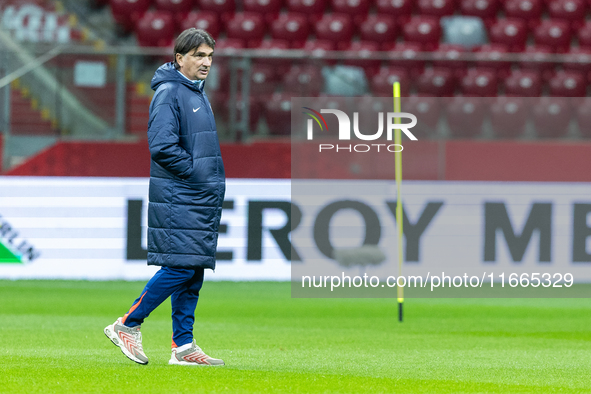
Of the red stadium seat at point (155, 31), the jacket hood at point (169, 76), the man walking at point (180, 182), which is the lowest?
the man walking at point (180, 182)

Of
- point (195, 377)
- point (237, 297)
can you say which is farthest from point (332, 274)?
point (195, 377)

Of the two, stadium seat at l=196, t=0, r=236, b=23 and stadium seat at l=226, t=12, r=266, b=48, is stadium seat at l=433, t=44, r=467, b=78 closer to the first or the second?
stadium seat at l=226, t=12, r=266, b=48

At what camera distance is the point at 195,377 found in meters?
4.20

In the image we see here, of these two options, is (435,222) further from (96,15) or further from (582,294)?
(96,15)

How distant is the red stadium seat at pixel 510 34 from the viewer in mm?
13398

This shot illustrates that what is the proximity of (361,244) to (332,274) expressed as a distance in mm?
456

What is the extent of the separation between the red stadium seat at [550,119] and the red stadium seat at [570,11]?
429 centimetres

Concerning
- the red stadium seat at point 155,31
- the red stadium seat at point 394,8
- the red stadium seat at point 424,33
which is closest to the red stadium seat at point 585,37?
the red stadium seat at point 424,33

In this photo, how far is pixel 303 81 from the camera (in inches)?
400

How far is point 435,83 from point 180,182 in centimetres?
642

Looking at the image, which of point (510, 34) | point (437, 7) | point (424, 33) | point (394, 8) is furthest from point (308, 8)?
point (510, 34)

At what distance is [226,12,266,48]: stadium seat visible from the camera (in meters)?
13.2

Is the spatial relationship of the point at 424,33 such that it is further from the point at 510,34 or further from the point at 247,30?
the point at 247,30

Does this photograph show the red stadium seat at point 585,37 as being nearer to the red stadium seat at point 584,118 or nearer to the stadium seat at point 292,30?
the red stadium seat at point 584,118
